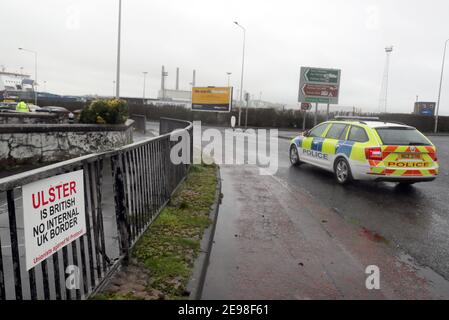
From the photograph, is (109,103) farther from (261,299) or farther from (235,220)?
(261,299)

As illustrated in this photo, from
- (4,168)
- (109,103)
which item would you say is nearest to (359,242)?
(4,168)

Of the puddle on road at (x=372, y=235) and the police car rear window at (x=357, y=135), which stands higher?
the police car rear window at (x=357, y=135)

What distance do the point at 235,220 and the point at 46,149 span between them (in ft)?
18.1

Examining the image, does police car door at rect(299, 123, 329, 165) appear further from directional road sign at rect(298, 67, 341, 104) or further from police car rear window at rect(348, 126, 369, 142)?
directional road sign at rect(298, 67, 341, 104)

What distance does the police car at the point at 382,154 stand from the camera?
321 inches

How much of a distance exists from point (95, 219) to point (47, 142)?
6.61 m

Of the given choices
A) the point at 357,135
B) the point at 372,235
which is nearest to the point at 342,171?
the point at 357,135

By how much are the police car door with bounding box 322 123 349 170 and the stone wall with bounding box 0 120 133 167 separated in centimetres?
534

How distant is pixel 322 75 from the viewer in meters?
30.6

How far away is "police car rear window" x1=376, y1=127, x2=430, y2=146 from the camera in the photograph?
8305 mm

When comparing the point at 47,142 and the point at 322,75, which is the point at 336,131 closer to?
the point at 47,142

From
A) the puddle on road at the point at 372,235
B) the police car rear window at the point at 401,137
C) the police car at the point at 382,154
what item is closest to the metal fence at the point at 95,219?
the puddle on road at the point at 372,235

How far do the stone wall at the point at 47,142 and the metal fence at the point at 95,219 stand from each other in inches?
122

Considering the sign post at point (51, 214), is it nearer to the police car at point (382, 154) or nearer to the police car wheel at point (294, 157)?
the police car at point (382, 154)
